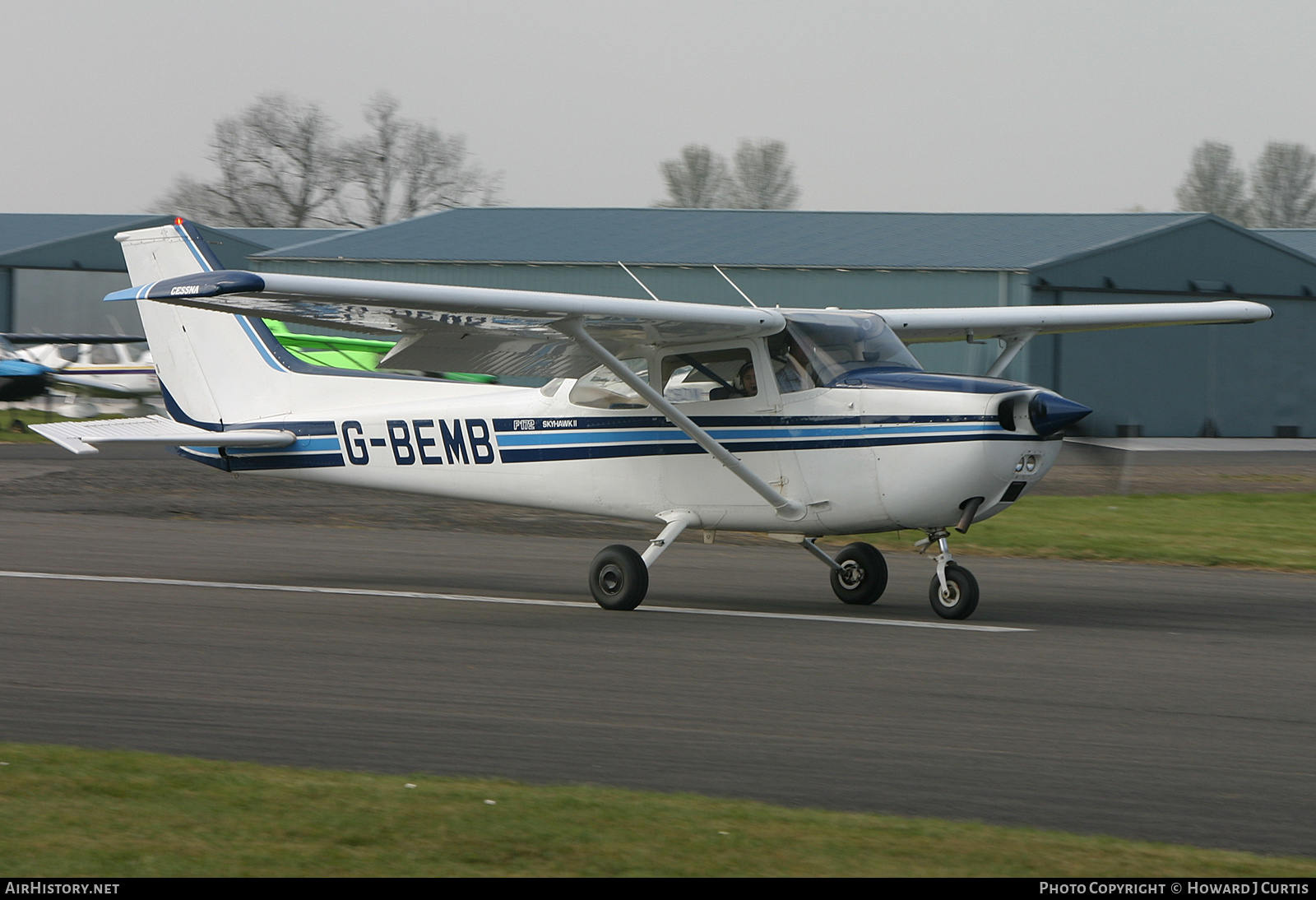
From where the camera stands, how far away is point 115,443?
473 inches

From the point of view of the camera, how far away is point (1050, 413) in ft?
32.3

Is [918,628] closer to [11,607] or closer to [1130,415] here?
[11,607]

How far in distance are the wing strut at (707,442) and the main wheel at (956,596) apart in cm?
117

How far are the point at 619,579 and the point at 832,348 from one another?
244 cm

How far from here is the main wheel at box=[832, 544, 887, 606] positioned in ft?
38.0

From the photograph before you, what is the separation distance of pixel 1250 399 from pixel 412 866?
3717cm

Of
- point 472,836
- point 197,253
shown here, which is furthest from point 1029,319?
point 472,836

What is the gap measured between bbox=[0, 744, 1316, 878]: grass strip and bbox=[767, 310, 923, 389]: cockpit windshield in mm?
5729

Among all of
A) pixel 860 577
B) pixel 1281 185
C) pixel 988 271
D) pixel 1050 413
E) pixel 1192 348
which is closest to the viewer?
pixel 1050 413

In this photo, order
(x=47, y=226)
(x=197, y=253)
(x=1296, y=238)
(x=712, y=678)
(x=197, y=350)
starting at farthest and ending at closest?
1. (x=47, y=226)
2. (x=1296, y=238)
3. (x=197, y=350)
4. (x=197, y=253)
5. (x=712, y=678)

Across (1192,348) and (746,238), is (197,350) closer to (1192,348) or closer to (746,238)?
(746,238)

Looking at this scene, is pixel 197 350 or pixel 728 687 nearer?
pixel 728 687

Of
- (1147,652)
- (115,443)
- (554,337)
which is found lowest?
(1147,652)

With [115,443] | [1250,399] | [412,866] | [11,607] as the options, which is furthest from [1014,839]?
[1250,399]
